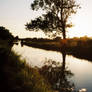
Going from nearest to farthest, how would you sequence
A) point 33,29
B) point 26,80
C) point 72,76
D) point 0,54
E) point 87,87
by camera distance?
point 26,80 → point 0,54 → point 87,87 → point 72,76 → point 33,29

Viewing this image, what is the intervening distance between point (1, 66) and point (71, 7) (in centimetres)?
4551

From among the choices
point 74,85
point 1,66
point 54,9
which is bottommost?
point 74,85

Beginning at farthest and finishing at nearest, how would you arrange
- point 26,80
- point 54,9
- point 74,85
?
point 54,9 → point 74,85 → point 26,80

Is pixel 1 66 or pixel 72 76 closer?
pixel 1 66

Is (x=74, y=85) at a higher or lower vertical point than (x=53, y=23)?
lower

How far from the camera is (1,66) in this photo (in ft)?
24.5

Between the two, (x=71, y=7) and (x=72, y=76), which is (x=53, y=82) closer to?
(x=72, y=76)

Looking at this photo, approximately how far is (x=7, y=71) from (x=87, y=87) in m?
5.05

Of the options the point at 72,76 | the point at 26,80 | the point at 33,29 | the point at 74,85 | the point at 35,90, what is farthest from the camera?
the point at 33,29

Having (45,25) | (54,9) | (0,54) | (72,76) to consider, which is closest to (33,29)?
(45,25)

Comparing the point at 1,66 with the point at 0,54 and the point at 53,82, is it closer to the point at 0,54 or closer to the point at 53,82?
the point at 0,54

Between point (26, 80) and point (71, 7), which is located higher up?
point (71, 7)

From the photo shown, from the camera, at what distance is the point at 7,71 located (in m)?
7.17

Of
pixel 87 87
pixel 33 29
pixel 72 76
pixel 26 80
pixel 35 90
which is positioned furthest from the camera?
pixel 33 29
